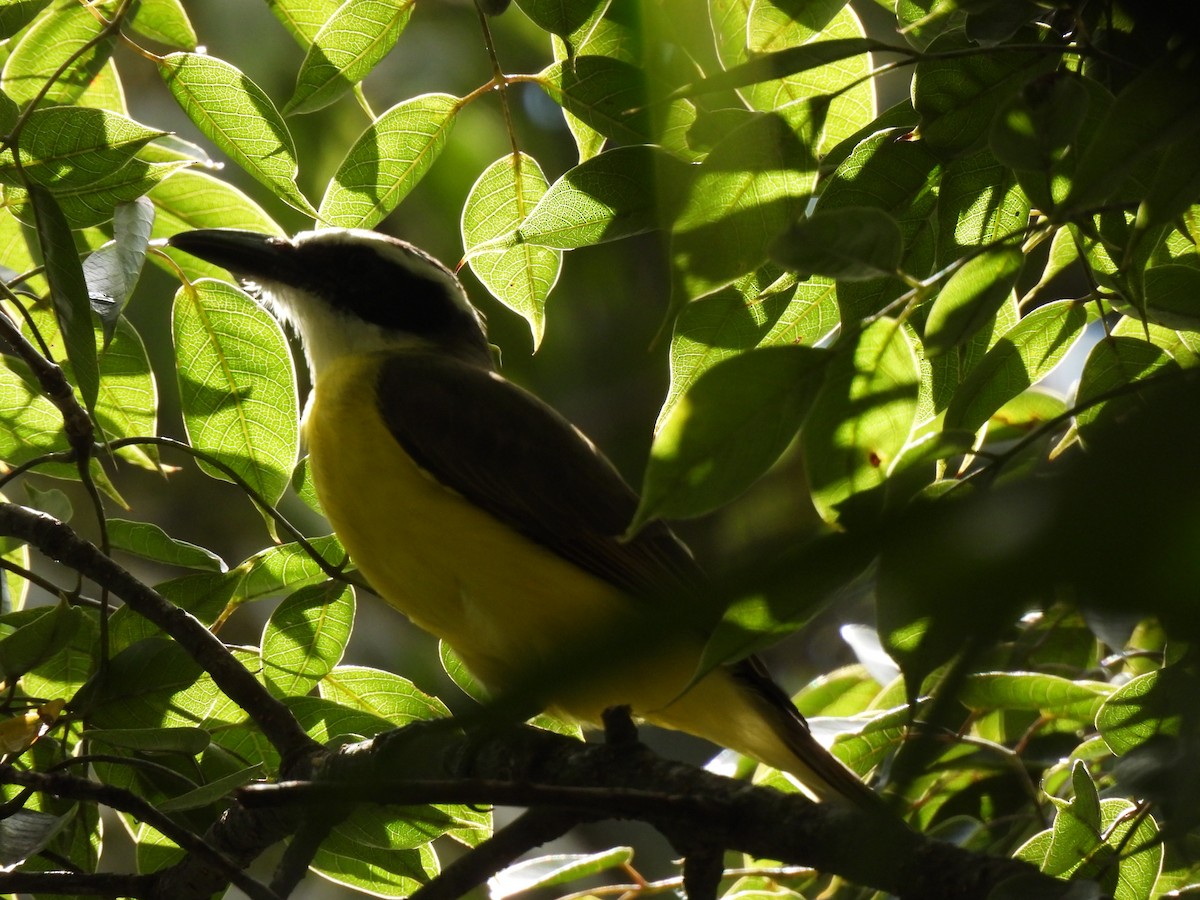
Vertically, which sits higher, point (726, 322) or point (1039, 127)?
point (1039, 127)

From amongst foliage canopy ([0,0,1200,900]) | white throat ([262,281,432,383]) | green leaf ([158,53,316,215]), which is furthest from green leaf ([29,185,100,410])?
white throat ([262,281,432,383])

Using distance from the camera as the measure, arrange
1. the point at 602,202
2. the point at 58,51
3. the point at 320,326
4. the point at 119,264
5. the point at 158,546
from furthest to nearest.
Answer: the point at 320,326 < the point at 158,546 < the point at 58,51 < the point at 119,264 < the point at 602,202

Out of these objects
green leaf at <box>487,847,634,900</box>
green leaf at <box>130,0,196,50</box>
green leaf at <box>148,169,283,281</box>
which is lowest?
green leaf at <box>487,847,634,900</box>

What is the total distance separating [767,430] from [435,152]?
1269mm

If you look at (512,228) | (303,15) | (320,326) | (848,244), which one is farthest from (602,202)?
(320,326)

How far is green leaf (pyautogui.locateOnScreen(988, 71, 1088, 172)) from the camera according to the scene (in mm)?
1430

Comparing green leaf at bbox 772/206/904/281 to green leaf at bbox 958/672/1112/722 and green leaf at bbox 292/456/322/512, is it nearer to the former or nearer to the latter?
green leaf at bbox 958/672/1112/722

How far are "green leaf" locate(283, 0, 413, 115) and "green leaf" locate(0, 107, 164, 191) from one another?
0.28 meters

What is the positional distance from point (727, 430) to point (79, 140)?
4.81ft

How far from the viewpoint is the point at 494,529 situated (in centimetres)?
310

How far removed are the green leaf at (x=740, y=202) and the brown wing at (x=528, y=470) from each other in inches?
61.7

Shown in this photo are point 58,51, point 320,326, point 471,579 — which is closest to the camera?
point 58,51

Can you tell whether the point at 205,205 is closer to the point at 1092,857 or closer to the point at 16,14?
the point at 16,14

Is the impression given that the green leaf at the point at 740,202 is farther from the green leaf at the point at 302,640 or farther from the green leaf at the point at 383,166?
the green leaf at the point at 302,640
